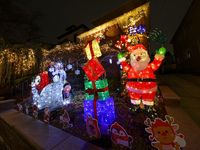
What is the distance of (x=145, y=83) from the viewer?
238 centimetres

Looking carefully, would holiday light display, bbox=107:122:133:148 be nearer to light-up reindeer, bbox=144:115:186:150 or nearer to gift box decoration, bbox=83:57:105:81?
light-up reindeer, bbox=144:115:186:150

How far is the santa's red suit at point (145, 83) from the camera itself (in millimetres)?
2338

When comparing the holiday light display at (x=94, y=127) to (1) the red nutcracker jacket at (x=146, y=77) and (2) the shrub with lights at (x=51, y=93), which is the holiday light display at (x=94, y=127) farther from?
(2) the shrub with lights at (x=51, y=93)

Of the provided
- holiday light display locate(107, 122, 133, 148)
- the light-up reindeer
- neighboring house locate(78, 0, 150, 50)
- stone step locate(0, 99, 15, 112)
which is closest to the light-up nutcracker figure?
the light-up reindeer

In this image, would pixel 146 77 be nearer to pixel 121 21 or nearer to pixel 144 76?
pixel 144 76

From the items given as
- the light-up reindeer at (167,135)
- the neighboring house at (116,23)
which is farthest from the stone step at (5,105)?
the neighboring house at (116,23)

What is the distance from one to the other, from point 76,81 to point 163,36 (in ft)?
31.2

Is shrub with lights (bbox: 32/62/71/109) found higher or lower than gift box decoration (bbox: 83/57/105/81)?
lower

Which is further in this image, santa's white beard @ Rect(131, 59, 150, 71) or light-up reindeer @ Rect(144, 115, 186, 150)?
santa's white beard @ Rect(131, 59, 150, 71)

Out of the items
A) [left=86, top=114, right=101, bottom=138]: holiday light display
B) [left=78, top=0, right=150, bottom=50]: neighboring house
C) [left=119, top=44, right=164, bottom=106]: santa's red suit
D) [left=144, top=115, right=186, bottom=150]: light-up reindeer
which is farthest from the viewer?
[left=78, top=0, right=150, bottom=50]: neighboring house

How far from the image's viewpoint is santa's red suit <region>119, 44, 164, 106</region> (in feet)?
7.67

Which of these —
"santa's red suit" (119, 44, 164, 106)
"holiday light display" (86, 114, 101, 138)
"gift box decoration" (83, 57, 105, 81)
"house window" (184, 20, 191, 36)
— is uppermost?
"house window" (184, 20, 191, 36)

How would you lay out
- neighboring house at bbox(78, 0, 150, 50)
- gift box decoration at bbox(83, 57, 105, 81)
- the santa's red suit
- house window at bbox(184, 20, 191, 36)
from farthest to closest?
house window at bbox(184, 20, 191, 36) → neighboring house at bbox(78, 0, 150, 50) → gift box decoration at bbox(83, 57, 105, 81) → the santa's red suit

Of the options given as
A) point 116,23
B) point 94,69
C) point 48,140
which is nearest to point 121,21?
point 116,23
